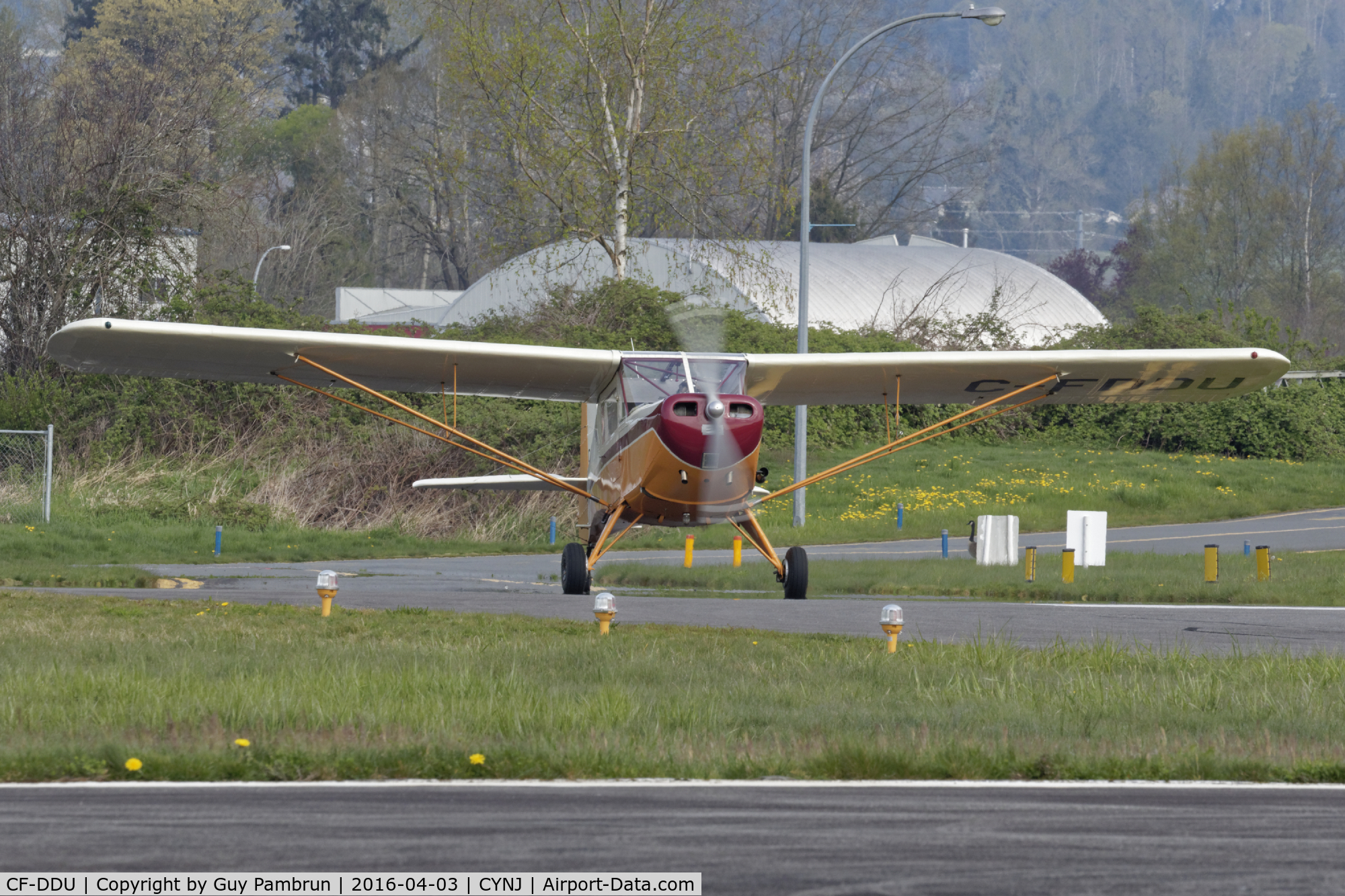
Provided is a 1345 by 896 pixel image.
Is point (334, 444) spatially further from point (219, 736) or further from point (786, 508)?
point (219, 736)

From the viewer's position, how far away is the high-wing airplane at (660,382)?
14.9 metres

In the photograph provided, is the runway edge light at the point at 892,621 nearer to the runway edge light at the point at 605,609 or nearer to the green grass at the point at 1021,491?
the runway edge light at the point at 605,609

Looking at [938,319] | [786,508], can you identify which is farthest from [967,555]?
[938,319]

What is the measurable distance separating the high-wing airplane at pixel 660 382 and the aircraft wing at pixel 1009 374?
1.3 inches

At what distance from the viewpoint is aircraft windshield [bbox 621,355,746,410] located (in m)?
15.5

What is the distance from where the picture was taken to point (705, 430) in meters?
14.5

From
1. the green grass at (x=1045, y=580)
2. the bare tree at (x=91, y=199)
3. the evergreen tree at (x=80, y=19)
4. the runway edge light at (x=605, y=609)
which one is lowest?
the green grass at (x=1045, y=580)

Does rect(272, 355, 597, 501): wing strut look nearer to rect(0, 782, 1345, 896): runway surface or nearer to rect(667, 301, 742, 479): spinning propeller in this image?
rect(667, 301, 742, 479): spinning propeller

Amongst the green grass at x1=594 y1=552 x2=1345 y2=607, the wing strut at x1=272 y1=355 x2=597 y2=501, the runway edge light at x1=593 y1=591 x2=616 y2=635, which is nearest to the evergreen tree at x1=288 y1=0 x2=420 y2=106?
the wing strut at x1=272 y1=355 x2=597 y2=501

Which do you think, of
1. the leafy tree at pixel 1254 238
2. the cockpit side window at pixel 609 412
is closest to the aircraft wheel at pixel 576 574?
the cockpit side window at pixel 609 412

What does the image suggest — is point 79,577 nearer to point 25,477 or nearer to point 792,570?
point 792,570

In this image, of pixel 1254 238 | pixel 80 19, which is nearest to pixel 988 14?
pixel 1254 238

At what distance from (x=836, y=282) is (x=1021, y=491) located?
17881 millimetres

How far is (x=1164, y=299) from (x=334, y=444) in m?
67.3
